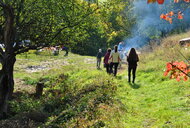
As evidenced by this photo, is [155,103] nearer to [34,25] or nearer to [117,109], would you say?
[117,109]

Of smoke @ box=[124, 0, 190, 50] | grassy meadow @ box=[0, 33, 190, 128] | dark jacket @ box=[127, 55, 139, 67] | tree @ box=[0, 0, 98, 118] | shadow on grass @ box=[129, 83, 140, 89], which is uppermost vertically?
smoke @ box=[124, 0, 190, 50]

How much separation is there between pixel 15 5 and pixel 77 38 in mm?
3047

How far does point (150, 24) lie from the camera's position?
1196 inches

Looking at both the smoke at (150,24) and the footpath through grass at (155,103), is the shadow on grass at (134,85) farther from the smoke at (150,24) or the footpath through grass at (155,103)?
the smoke at (150,24)

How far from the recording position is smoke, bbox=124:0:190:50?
29016 mm

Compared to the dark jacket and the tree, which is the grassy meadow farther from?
the tree

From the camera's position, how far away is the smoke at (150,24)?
95.2 ft

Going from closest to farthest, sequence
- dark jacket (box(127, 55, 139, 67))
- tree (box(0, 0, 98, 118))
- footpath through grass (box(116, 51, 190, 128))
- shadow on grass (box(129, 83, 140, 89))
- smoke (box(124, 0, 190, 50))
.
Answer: footpath through grass (box(116, 51, 190, 128))
tree (box(0, 0, 98, 118))
shadow on grass (box(129, 83, 140, 89))
dark jacket (box(127, 55, 139, 67))
smoke (box(124, 0, 190, 50))

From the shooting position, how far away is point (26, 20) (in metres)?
11.0

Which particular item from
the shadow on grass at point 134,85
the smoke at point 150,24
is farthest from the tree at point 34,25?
the smoke at point 150,24

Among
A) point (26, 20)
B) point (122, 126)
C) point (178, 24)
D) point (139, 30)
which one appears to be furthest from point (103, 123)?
point (178, 24)

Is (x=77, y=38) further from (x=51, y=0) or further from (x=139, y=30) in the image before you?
(x=139, y=30)

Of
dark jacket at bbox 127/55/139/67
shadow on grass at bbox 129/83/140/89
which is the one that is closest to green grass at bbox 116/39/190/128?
shadow on grass at bbox 129/83/140/89

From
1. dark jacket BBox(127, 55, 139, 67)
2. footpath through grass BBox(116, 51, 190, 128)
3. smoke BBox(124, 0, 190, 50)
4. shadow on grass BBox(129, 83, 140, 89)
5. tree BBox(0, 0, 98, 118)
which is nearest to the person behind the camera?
footpath through grass BBox(116, 51, 190, 128)
